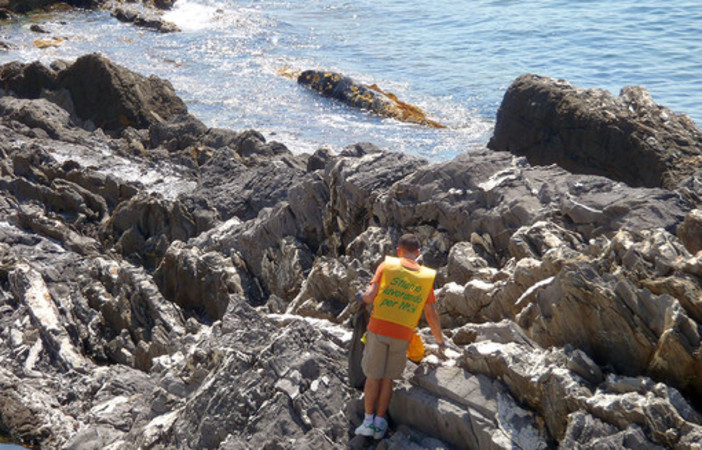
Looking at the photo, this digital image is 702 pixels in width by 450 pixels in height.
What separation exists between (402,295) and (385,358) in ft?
2.07

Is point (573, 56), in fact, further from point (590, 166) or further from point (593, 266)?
point (593, 266)

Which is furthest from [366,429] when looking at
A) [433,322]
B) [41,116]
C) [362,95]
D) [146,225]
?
[362,95]

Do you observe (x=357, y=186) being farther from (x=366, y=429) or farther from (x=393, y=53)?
(x=393, y=53)

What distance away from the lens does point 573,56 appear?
35.1m

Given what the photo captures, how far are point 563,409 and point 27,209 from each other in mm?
13366

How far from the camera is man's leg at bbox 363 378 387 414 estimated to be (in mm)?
7766

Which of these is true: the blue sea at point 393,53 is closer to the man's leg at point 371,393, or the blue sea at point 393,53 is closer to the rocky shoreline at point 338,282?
the rocky shoreline at point 338,282

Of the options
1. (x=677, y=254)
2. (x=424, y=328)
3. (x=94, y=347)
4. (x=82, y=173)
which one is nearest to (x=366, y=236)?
(x=424, y=328)

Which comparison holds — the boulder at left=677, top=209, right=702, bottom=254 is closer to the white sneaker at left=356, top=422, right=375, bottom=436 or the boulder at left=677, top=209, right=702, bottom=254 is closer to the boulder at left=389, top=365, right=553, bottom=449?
the boulder at left=389, top=365, right=553, bottom=449

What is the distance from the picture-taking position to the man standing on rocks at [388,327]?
25.4 feet

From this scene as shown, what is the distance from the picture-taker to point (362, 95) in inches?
1188

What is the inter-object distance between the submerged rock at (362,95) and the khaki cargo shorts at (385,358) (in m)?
20.3

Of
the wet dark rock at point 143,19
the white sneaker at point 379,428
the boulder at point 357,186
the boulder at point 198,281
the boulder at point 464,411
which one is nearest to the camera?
the boulder at point 464,411

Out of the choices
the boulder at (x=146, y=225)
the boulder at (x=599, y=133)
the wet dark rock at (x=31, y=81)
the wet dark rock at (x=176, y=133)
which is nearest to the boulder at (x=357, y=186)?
the boulder at (x=146, y=225)
